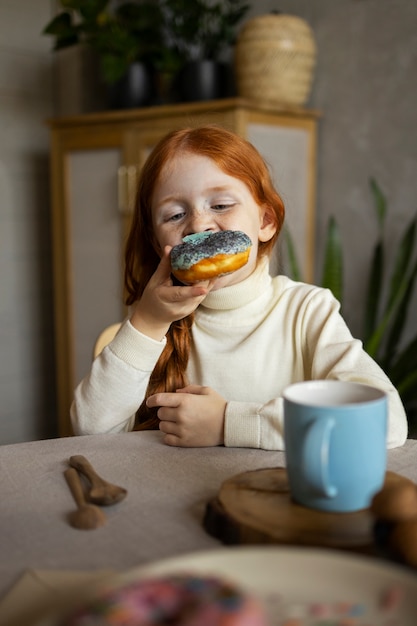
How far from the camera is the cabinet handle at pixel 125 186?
2.81 meters

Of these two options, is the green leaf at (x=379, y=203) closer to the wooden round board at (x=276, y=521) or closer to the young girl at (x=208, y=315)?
the young girl at (x=208, y=315)

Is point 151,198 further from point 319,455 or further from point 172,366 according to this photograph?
point 319,455

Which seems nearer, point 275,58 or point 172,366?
point 172,366

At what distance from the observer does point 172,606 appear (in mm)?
417

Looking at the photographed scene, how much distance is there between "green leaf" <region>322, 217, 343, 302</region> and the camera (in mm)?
2424

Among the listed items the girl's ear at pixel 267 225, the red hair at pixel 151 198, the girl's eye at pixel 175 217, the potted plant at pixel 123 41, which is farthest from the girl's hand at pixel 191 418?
the potted plant at pixel 123 41

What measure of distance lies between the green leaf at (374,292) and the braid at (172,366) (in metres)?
1.26

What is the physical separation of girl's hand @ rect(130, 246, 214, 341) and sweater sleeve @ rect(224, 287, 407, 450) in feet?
0.70

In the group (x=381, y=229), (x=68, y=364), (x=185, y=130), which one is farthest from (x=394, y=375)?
(x=68, y=364)

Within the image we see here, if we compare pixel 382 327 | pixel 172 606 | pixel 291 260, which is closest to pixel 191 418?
pixel 172 606

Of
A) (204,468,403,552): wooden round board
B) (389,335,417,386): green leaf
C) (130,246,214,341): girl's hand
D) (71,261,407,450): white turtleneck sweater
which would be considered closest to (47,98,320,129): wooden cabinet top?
(389,335,417,386): green leaf

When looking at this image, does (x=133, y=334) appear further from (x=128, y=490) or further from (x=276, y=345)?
(x=128, y=490)

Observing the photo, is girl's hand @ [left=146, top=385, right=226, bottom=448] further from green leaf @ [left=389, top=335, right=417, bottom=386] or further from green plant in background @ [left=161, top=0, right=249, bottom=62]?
green plant in background @ [left=161, top=0, right=249, bottom=62]

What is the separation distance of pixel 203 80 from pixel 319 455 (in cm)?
236
